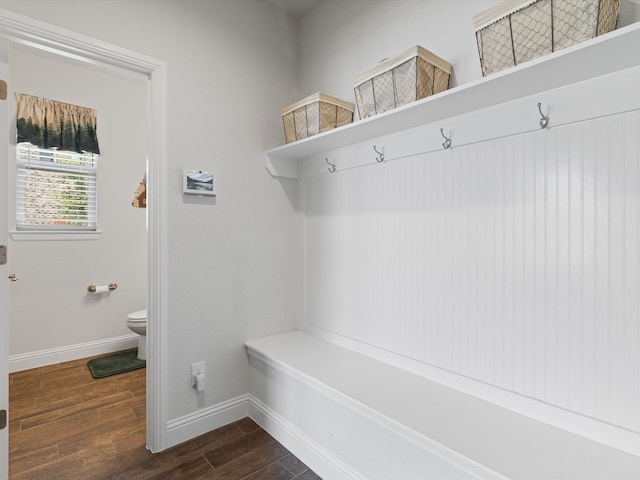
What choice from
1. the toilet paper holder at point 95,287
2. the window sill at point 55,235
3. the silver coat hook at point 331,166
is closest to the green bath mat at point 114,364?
the toilet paper holder at point 95,287

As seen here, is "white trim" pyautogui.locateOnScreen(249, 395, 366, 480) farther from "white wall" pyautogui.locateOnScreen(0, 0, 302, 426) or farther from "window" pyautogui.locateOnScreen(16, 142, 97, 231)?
"window" pyautogui.locateOnScreen(16, 142, 97, 231)

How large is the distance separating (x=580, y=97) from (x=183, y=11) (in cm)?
196

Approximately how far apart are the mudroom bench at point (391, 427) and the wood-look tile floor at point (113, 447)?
5.9 inches

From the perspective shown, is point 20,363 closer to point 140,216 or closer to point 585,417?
point 140,216

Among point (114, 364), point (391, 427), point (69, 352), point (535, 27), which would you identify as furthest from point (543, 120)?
point (69, 352)

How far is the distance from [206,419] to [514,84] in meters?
2.21

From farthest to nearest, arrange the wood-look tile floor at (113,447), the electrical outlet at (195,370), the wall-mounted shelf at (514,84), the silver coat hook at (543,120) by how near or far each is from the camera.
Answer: the electrical outlet at (195,370) → the wood-look tile floor at (113,447) → the silver coat hook at (543,120) → the wall-mounted shelf at (514,84)

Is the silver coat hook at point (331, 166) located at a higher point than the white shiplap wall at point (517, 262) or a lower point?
higher

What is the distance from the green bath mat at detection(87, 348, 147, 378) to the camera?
2.85 m

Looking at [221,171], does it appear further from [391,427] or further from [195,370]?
[391,427]

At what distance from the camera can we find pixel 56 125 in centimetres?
301

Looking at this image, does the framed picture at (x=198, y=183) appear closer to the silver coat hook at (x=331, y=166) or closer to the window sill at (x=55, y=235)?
the silver coat hook at (x=331, y=166)

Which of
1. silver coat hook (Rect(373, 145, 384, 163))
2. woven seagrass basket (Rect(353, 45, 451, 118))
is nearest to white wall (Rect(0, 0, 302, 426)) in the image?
silver coat hook (Rect(373, 145, 384, 163))

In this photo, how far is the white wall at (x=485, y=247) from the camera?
115cm
